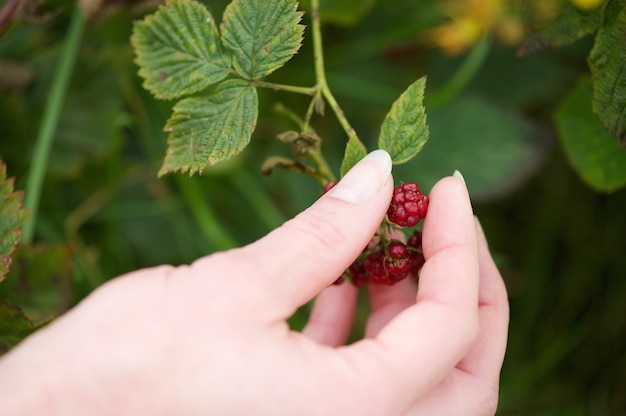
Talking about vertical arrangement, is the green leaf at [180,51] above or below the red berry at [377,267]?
above

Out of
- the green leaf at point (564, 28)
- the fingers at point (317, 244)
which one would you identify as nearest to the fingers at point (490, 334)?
the fingers at point (317, 244)

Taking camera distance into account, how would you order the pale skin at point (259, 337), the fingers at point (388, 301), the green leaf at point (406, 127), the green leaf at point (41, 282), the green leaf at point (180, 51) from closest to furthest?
the pale skin at point (259, 337), the green leaf at point (406, 127), the green leaf at point (180, 51), the fingers at point (388, 301), the green leaf at point (41, 282)

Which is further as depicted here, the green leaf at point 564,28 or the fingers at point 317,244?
→ the green leaf at point 564,28

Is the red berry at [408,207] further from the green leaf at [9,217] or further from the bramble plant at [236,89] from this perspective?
the green leaf at [9,217]

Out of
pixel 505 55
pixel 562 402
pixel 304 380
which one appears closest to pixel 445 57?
pixel 505 55

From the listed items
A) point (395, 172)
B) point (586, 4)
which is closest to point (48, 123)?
point (395, 172)

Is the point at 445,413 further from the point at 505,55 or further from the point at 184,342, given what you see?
the point at 505,55

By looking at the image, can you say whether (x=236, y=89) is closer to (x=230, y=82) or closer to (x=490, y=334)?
(x=230, y=82)

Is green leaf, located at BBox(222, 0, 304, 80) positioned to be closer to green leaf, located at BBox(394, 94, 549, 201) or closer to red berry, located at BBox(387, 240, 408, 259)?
red berry, located at BBox(387, 240, 408, 259)

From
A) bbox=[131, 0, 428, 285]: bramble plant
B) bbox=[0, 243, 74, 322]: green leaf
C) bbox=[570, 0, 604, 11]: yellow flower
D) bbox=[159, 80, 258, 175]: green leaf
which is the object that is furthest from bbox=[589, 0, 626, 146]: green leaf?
bbox=[0, 243, 74, 322]: green leaf
